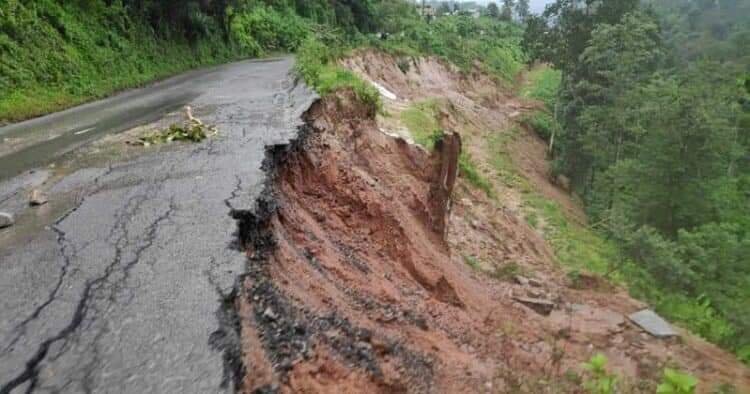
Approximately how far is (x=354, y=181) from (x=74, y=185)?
3.42m

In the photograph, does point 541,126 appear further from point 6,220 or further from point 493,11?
point 493,11

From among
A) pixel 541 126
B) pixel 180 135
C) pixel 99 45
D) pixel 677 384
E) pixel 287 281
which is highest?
pixel 99 45

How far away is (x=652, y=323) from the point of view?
10938 mm

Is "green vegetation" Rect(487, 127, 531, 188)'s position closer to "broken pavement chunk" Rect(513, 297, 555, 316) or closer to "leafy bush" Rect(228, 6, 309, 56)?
"broken pavement chunk" Rect(513, 297, 555, 316)

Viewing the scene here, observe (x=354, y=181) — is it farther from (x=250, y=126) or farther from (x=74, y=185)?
(x=74, y=185)

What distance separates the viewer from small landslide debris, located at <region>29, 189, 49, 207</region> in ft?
18.7

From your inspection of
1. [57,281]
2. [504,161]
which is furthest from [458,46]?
[57,281]

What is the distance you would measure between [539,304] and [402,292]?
5224mm

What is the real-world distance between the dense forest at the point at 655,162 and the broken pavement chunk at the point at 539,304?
3265 mm

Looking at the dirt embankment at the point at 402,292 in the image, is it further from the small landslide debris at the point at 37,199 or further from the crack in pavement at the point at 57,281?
the small landslide debris at the point at 37,199

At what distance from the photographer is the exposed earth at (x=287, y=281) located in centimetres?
319

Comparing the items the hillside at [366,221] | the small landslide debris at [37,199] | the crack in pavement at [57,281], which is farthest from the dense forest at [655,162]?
the small landslide debris at [37,199]

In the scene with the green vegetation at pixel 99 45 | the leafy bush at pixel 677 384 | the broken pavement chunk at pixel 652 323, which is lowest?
A: the broken pavement chunk at pixel 652 323

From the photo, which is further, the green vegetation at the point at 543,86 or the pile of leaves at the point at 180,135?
the green vegetation at the point at 543,86
